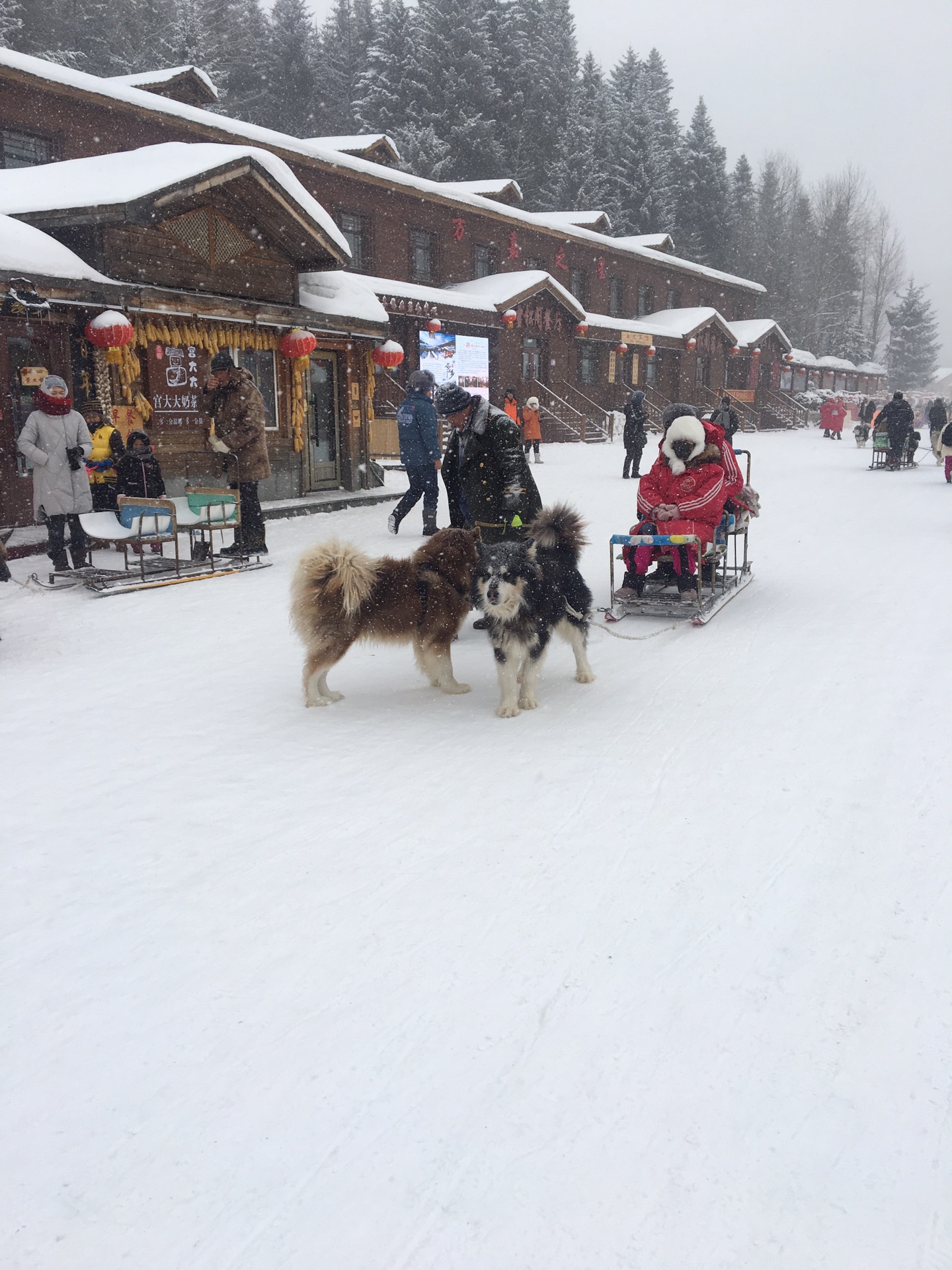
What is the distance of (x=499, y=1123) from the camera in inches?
88.3

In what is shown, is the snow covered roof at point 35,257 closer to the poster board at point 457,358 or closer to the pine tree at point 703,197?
the poster board at point 457,358

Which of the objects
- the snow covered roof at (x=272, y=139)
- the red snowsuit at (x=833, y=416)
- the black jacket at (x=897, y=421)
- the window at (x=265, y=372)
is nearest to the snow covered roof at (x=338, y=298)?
the window at (x=265, y=372)

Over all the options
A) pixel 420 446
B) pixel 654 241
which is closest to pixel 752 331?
pixel 654 241

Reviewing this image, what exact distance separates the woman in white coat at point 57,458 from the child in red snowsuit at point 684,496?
17.1ft

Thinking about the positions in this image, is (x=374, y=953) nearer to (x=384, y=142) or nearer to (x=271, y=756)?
(x=271, y=756)

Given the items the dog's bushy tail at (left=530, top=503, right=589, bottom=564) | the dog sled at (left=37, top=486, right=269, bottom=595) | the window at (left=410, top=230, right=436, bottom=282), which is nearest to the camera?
the dog's bushy tail at (left=530, top=503, right=589, bottom=564)

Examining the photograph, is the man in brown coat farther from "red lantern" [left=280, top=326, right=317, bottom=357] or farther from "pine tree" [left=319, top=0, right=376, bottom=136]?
"pine tree" [left=319, top=0, right=376, bottom=136]

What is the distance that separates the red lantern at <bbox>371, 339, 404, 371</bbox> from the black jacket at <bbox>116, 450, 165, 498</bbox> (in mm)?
7188

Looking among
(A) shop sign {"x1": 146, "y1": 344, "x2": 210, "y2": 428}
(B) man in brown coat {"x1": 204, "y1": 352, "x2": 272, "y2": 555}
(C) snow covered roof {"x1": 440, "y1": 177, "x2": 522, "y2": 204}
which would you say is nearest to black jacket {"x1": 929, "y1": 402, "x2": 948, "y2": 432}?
(A) shop sign {"x1": 146, "y1": 344, "x2": 210, "y2": 428}

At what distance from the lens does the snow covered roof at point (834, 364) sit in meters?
52.3

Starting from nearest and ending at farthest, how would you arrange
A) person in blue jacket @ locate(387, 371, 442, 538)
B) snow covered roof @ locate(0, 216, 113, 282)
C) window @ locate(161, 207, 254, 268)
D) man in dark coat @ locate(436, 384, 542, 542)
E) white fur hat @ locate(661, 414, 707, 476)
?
man in dark coat @ locate(436, 384, 542, 542) < white fur hat @ locate(661, 414, 707, 476) < snow covered roof @ locate(0, 216, 113, 282) < person in blue jacket @ locate(387, 371, 442, 538) < window @ locate(161, 207, 254, 268)

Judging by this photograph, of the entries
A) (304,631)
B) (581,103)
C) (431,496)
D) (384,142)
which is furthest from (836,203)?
(304,631)

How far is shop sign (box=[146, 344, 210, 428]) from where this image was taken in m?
12.4

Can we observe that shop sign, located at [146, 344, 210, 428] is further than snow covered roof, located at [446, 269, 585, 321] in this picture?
No
